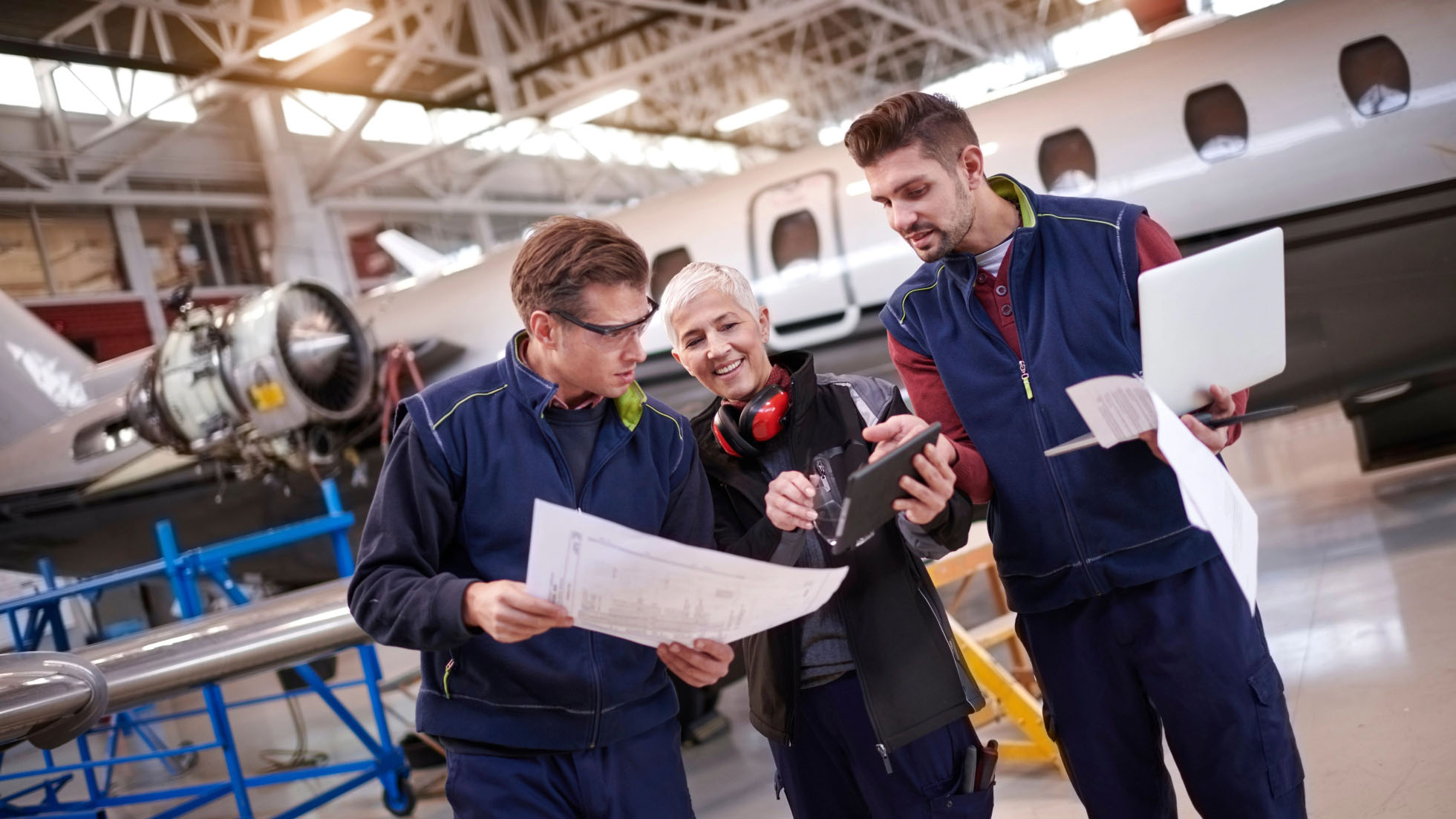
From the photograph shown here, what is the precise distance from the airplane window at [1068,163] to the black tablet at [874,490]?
5407mm

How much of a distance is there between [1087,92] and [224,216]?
18.6m

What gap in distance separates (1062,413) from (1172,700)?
626mm

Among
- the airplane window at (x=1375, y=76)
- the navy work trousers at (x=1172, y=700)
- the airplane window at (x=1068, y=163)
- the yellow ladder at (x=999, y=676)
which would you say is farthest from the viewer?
the airplane window at (x=1068, y=163)

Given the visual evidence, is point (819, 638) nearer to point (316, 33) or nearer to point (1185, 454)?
point (1185, 454)

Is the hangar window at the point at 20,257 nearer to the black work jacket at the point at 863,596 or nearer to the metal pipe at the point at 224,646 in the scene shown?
the metal pipe at the point at 224,646

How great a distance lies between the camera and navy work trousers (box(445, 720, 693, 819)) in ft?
6.53

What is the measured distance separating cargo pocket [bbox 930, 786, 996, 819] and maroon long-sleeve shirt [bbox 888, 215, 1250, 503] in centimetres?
62

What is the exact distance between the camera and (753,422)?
2309 millimetres

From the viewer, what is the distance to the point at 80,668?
2.82m

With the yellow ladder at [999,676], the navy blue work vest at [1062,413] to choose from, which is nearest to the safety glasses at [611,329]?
the navy blue work vest at [1062,413]

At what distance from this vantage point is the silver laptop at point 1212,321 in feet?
6.39

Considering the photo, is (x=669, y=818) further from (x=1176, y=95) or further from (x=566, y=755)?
(x=1176, y=95)

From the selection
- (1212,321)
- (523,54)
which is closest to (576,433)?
(1212,321)

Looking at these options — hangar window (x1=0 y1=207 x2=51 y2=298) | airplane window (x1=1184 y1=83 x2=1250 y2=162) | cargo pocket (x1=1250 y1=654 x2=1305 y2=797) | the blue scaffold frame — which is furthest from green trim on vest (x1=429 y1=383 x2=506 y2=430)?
hangar window (x1=0 y1=207 x2=51 y2=298)
